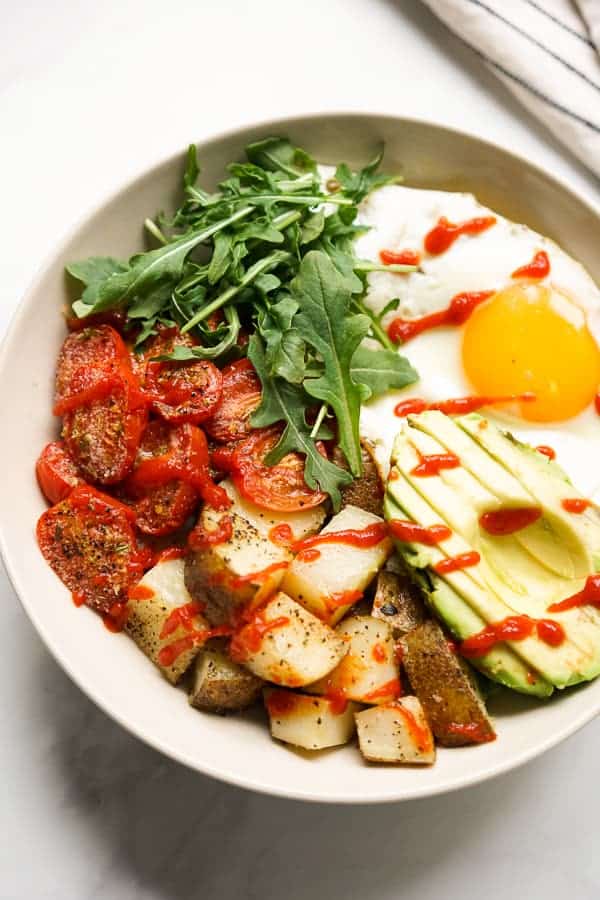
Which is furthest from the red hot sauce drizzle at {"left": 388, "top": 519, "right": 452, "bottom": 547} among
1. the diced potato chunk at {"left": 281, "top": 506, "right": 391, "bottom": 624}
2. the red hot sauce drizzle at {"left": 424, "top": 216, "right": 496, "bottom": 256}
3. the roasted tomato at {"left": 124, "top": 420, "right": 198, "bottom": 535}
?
the red hot sauce drizzle at {"left": 424, "top": 216, "right": 496, "bottom": 256}

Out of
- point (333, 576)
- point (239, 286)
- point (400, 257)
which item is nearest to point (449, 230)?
point (400, 257)

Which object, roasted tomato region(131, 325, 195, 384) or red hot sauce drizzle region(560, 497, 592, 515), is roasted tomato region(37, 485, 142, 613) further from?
red hot sauce drizzle region(560, 497, 592, 515)

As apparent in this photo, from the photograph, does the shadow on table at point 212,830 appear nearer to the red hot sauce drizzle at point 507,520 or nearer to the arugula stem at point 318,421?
the red hot sauce drizzle at point 507,520

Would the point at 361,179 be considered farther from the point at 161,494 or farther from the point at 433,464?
the point at 161,494

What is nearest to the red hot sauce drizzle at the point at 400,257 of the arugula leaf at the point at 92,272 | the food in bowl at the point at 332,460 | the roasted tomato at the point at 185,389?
the food in bowl at the point at 332,460

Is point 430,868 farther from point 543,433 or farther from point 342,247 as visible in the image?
point 342,247

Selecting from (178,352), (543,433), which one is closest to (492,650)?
(543,433)
